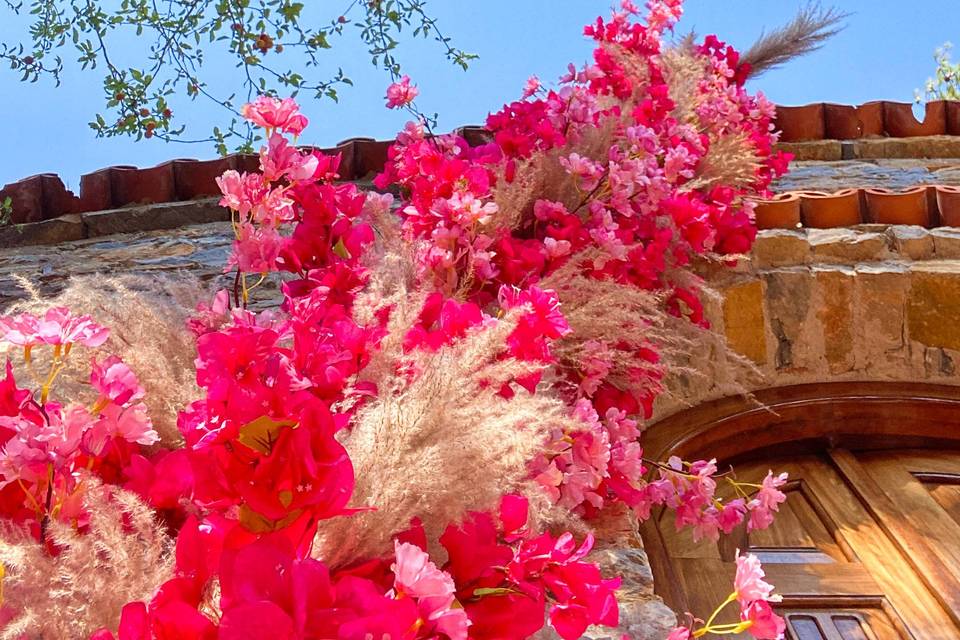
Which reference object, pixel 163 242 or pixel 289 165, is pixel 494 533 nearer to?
pixel 289 165

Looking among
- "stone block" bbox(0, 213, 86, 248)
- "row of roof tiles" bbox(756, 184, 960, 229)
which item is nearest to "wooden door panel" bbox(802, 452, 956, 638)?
"row of roof tiles" bbox(756, 184, 960, 229)

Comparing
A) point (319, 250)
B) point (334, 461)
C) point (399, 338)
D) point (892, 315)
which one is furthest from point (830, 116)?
point (334, 461)

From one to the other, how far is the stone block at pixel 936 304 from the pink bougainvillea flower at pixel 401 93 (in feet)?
5.41

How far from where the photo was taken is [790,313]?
8.36 ft

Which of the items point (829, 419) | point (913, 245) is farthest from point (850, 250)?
point (829, 419)

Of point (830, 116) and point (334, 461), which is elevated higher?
point (830, 116)

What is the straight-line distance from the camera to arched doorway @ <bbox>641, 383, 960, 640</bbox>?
1.90 meters

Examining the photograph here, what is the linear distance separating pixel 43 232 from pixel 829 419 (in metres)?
3.17

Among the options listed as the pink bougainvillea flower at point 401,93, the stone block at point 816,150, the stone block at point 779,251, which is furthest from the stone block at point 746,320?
the stone block at point 816,150

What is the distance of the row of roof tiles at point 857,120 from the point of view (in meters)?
4.62

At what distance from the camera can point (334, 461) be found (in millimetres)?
680

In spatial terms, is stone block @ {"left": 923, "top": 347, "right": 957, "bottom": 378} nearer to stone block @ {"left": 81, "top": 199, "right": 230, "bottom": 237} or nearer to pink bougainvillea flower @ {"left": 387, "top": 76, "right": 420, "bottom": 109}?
pink bougainvillea flower @ {"left": 387, "top": 76, "right": 420, "bottom": 109}

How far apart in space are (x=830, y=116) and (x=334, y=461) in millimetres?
4775

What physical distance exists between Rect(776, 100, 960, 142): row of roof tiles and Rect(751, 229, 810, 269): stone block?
7.63 feet
